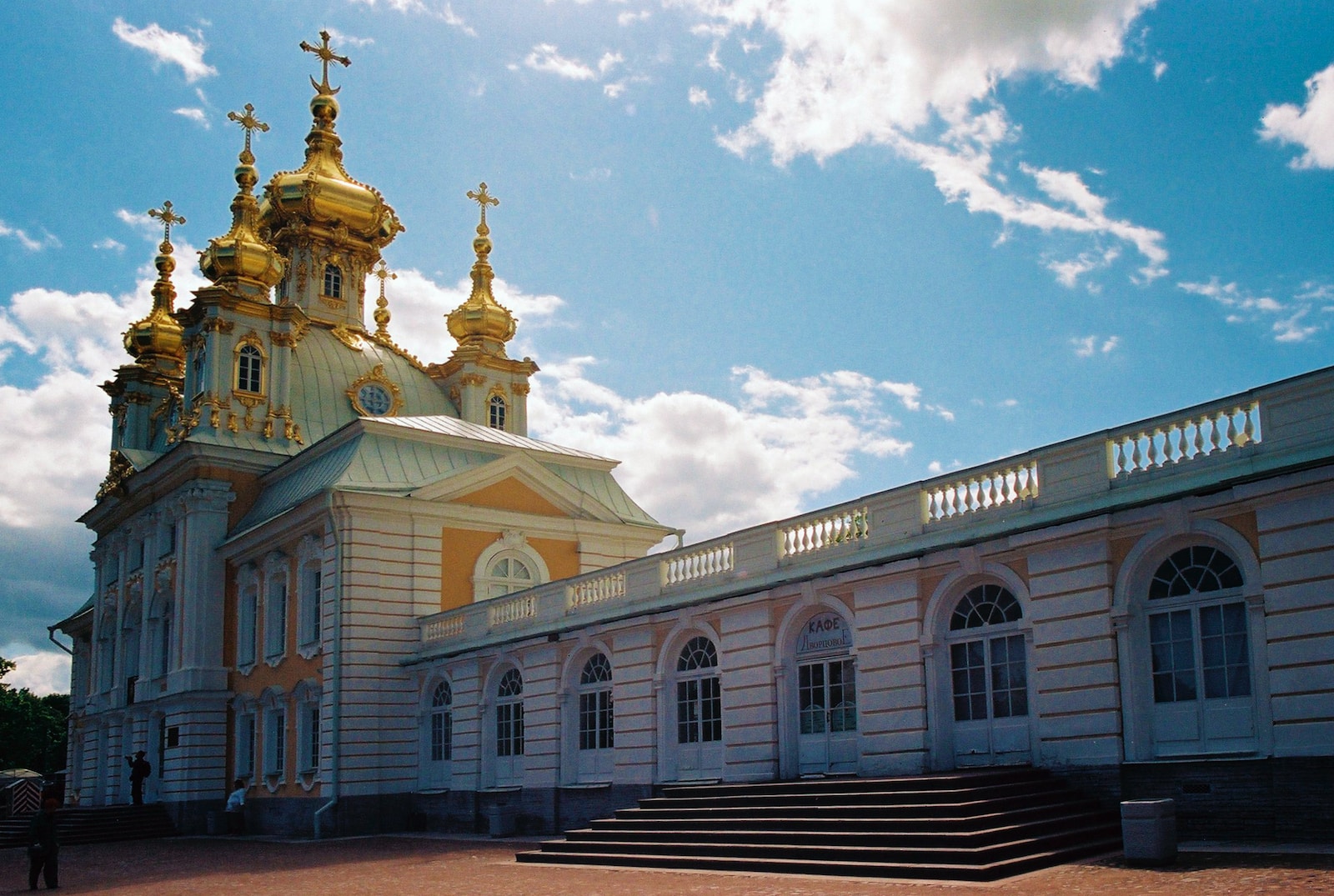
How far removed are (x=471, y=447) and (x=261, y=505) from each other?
5952 mm

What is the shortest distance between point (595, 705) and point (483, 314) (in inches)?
800

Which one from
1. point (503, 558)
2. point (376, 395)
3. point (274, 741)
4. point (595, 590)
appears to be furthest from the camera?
point (376, 395)

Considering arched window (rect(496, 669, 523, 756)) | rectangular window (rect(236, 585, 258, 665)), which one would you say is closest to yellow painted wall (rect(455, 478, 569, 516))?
arched window (rect(496, 669, 523, 756))

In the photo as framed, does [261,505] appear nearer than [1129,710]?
No

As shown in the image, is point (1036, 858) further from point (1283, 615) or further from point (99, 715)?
point (99, 715)

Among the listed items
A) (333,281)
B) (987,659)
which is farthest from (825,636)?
(333,281)

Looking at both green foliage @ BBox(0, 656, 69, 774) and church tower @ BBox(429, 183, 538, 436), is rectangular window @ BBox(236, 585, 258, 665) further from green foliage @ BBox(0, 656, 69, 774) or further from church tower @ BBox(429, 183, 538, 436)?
green foliage @ BBox(0, 656, 69, 774)

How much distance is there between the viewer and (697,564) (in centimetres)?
2066

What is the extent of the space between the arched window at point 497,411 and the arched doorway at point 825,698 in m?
22.6

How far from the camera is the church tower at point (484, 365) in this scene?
129ft

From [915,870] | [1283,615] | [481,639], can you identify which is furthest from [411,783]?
[1283,615]

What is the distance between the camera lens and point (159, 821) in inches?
1252

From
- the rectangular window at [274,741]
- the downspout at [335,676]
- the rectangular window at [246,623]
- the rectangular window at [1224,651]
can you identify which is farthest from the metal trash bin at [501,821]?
the rectangular window at [1224,651]

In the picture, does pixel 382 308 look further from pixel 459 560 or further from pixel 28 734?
pixel 28 734
